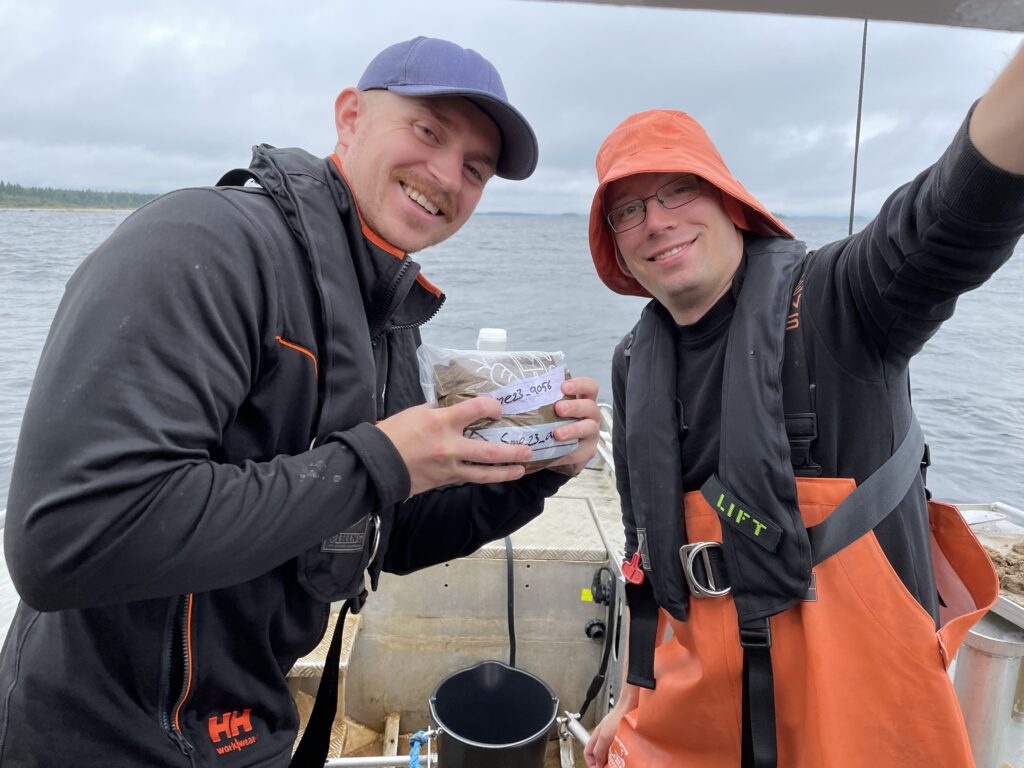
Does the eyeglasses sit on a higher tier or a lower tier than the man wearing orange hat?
higher

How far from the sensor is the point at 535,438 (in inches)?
45.8

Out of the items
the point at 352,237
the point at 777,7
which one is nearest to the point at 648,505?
the point at 352,237

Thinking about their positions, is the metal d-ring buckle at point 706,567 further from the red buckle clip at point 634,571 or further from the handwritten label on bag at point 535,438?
the handwritten label on bag at point 535,438

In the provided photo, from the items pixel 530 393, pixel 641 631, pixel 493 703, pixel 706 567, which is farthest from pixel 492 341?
pixel 530 393

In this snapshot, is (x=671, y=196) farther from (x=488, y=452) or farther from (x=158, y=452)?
(x=158, y=452)

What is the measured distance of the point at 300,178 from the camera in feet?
3.80

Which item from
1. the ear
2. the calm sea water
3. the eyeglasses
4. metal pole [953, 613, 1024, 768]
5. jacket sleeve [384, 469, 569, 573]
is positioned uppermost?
the ear

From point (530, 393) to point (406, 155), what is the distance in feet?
1.80

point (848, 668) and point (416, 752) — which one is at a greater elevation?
point (848, 668)

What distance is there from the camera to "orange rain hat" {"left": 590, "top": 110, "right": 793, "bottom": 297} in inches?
67.8

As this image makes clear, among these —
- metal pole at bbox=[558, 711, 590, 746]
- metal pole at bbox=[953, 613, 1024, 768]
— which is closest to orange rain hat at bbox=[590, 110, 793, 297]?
metal pole at bbox=[953, 613, 1024, 768]

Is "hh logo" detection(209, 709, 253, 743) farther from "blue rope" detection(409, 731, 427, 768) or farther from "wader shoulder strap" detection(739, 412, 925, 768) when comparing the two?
"blue rope" detection(409, 731, 427, 768)

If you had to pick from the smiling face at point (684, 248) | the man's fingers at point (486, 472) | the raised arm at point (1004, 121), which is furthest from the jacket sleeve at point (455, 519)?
the raised arm at point (1004, 121)

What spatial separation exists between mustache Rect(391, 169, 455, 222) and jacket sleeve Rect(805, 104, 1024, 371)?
904 millimetres
